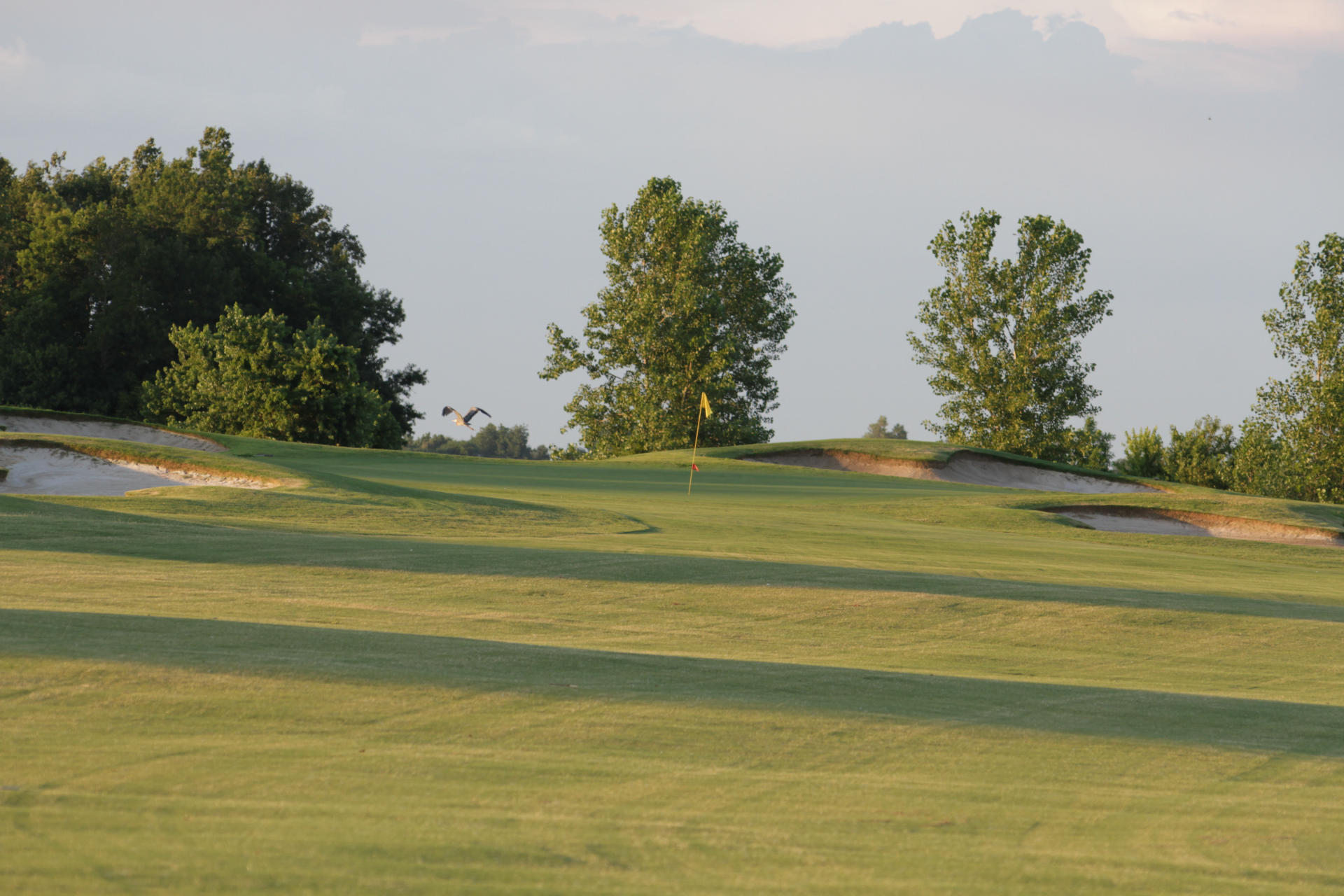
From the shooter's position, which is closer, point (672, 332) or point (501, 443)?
point (672, 332)

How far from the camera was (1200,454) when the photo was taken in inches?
2751

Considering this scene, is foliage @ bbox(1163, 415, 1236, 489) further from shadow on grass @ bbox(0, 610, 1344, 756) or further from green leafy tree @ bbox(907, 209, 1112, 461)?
shadow on grass @ bbox(0, 610, 1344, 756)

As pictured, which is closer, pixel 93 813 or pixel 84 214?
pixel 93 813

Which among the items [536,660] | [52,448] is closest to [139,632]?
[536,660]

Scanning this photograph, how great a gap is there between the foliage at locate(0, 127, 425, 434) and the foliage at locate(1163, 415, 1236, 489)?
44.1m

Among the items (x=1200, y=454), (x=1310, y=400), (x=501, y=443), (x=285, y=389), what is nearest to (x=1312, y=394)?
(x=1310, y=400)

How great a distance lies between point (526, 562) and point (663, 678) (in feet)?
18.4

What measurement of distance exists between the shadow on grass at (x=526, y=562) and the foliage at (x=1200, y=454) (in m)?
57.1

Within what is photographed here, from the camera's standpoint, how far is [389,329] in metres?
68.6

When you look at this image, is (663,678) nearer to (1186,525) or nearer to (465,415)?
(1186,525)

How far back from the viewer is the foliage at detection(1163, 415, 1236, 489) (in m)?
67.6

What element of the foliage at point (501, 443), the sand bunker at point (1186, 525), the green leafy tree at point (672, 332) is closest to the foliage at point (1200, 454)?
the green leafy tree at point (672, 332)

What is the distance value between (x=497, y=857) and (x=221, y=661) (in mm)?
3158

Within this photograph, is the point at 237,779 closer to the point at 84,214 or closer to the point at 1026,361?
the point at 1026,361
